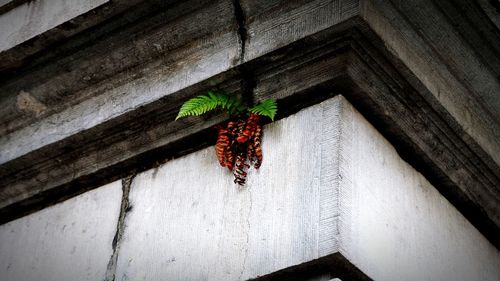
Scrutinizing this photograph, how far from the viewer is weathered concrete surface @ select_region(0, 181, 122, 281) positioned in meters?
4.50

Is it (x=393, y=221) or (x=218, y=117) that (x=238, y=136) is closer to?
(x=218, y=117)

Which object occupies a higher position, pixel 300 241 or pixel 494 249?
pixel 494 249

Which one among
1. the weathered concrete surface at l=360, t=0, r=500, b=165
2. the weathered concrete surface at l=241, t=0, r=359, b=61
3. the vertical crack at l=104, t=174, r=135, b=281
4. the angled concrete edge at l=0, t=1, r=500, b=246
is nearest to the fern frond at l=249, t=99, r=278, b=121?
the angled concrete edge at l=0, t=1, r=500, b=246

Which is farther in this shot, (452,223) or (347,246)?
(452,223)

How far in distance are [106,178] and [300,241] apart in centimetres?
151

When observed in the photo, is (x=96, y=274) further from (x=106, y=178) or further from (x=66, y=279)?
(x=106, y=178)

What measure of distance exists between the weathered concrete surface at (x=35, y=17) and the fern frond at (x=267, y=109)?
43.7 inches

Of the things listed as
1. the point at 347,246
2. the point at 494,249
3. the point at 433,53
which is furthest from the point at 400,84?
the point at 494,249

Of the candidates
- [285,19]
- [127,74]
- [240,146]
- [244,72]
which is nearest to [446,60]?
[285,19]

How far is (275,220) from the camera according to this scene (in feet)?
12.8

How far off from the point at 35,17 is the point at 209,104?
1487 mm

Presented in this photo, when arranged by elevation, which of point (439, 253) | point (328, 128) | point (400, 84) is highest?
point (400, 84)

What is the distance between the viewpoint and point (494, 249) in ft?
17.0

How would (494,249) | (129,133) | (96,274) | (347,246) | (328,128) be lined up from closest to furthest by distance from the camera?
1. (347,246)
2. (328,128)
3. (96,274)
4. (129,133)
5. (494,249)
